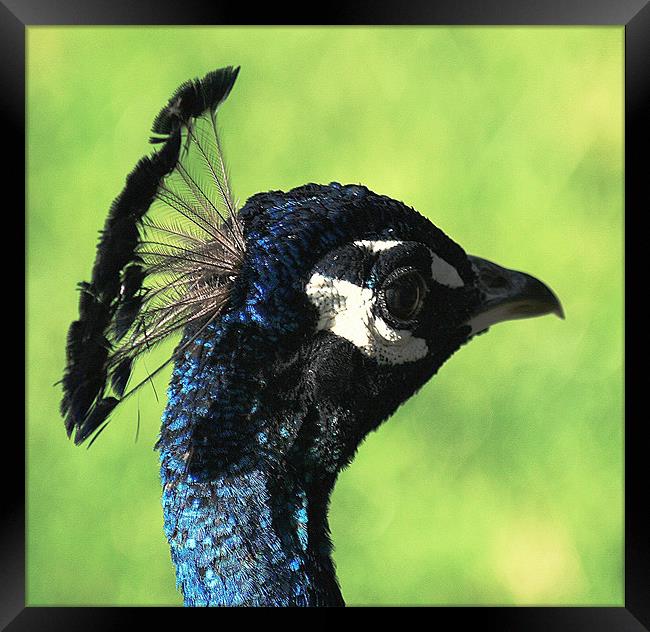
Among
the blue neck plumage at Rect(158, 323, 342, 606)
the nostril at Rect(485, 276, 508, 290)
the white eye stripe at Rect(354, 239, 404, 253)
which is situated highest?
the white eye stripe at Rect(354, 239, 404, 253)

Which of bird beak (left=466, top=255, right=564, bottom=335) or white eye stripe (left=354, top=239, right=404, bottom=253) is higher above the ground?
white eye stripe (left=354, top=239, right=404, bottom=253)

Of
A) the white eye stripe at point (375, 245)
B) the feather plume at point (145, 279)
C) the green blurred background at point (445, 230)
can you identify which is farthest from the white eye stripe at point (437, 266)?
the green blurred background at point (445, 230)

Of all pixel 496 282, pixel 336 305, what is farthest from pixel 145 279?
pixel 496 282

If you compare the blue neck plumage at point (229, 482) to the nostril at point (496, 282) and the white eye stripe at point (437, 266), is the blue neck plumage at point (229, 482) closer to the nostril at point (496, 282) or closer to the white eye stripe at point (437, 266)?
the white eye stripe at point (437, 266)

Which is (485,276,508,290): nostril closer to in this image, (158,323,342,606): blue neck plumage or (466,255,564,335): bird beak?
(466,255,564,335): bird beak

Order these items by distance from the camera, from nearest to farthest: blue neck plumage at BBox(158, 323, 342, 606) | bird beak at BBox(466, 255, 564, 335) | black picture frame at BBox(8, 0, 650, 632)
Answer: blue neck plumage at BBox(158, 323, 342, 606) < bird beak at BBox(466, 255, 564, 335) < black picture frame at BBox(8, 0, 650, 632)

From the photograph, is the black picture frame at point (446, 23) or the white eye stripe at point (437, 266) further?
the black picture frame at point (446, 23)

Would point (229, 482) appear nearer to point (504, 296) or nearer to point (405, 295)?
point (405, 295)

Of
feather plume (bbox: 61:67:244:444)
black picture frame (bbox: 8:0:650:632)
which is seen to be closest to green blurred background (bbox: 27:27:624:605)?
black picture frame (bbox: 8:0:650:632)
